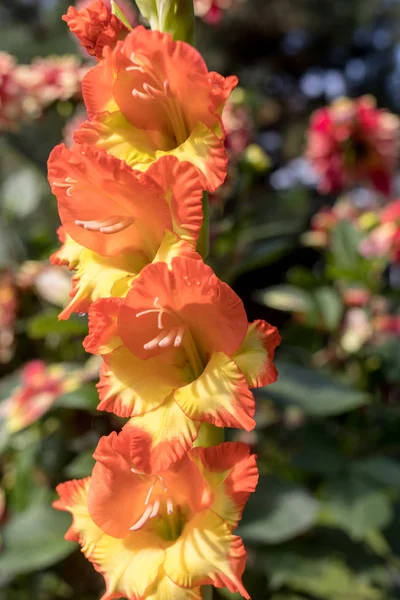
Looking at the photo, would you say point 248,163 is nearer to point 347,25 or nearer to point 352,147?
point 352,147

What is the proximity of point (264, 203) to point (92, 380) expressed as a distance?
1.03 metres

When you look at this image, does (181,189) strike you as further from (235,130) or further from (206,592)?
(235,130)

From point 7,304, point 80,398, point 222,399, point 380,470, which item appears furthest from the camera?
point 7,304

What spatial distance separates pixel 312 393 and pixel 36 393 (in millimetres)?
298

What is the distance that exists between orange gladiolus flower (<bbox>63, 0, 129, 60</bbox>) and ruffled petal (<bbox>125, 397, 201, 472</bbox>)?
163 millimetres

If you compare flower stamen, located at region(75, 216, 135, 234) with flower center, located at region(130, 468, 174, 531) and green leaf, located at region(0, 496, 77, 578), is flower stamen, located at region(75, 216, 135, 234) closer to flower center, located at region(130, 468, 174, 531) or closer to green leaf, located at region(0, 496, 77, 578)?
flower center, located at region(130, 468, 174, 531)

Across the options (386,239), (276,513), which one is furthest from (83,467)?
(386,239)

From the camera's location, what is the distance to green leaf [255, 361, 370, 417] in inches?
23.6

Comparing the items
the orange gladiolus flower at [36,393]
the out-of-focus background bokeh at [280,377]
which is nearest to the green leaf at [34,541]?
the out-of-focus background bokeh at [280,377]

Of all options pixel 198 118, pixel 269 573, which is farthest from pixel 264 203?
pixel 198 118

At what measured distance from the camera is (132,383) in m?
0.24

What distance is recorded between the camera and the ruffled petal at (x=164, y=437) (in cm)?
22

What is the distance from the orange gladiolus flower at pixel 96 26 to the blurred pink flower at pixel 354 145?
2.25ft

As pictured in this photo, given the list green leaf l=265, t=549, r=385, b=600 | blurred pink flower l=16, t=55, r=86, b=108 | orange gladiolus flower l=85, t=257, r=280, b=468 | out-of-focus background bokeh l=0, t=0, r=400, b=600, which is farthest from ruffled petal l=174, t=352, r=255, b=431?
blurred pink flower l=16, t=55, r=86, b=108
